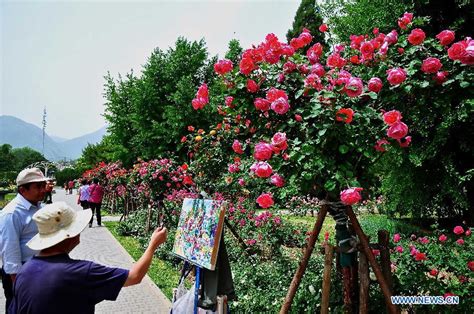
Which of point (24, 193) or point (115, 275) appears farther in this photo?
point (24, 193)

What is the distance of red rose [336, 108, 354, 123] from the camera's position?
299cm

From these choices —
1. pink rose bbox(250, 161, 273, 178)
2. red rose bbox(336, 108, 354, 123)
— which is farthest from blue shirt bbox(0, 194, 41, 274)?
red rose bbox(336, 108, 354, 123)

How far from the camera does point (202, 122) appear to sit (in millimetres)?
16469

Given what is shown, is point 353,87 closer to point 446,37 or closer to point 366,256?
point 446,37

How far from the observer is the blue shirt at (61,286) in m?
2.18

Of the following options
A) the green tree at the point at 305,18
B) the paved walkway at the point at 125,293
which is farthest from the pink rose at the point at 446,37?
the green tree at the point at 305,18

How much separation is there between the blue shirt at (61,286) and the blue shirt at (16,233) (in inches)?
53.9

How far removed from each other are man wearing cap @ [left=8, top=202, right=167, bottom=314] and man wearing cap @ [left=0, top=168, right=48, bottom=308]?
1.34 metres

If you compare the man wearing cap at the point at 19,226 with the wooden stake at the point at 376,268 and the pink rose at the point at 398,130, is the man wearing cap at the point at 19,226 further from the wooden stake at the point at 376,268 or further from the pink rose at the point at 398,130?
the pink rose at the point at 398,130

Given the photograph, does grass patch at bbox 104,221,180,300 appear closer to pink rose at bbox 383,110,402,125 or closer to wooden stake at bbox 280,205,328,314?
wooden stake at bbox 280,205,328,314

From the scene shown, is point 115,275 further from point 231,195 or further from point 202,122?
point 202,122

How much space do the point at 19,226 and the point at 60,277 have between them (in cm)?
176

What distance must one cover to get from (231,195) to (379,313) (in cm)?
624

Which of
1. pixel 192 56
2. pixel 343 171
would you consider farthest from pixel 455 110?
pixel 192 56
